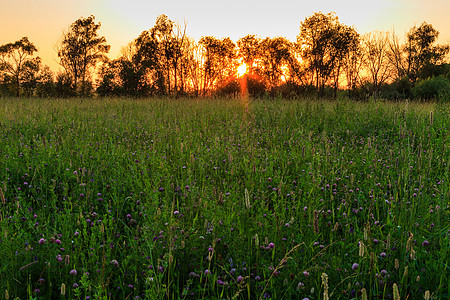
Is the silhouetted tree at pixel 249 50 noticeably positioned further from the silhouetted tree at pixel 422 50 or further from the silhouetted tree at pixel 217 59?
the silhouetted tree at pixel 422 50

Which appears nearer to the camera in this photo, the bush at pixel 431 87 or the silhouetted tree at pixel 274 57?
the bush at pixel 431 87

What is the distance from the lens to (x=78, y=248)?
6.95ft

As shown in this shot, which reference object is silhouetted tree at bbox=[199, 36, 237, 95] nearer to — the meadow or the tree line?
the tree line

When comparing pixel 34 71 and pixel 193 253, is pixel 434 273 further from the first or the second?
pixel 34 71

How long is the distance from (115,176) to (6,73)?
5222 centimetres

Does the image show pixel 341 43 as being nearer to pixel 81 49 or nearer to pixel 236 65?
pixel 236 65

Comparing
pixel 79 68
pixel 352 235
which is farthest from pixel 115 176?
pixel 79 68

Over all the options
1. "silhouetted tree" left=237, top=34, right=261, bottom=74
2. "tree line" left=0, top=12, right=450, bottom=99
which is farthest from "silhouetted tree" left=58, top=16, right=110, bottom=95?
"silhouetted tree" left=237, top=34, right=261, bottom=74

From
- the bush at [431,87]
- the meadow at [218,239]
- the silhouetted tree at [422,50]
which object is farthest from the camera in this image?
the silhouetted tree at [422,50]

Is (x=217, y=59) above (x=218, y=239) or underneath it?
above

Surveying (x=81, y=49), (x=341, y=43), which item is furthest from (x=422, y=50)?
(x=81, y=49)

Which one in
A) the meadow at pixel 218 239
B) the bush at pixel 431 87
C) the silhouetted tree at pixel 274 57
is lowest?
the meadow at pixel 218 239

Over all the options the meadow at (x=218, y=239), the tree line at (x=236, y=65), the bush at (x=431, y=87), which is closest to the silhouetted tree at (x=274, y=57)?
the tree line at (x=236, y=65)

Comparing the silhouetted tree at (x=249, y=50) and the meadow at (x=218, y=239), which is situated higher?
the silhouetted tree at (x=249, y=50)
